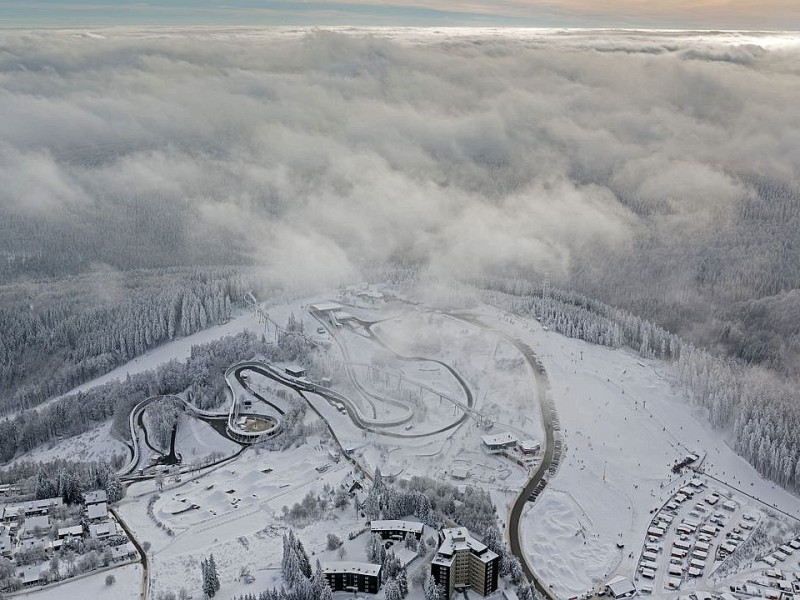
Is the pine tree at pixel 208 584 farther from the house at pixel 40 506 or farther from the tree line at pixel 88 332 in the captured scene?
the tree line at pixel 88 332

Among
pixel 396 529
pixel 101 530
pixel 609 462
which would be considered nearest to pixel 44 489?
pixel 101 530

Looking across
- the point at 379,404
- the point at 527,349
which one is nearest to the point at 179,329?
the point at 379,404

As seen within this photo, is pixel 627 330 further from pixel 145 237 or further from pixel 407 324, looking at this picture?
pixel 145 237

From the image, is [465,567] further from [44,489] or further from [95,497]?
[44,489]

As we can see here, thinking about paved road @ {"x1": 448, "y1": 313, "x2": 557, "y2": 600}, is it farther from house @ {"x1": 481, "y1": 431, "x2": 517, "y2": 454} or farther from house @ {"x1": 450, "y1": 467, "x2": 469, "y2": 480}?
house @ {"x1": 450, "y1": 467, "x2": 469, "y2": 480}

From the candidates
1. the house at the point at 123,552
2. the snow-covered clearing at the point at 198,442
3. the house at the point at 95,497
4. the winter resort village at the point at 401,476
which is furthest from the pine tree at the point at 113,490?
the snow-covered clearing at the point at 198,442

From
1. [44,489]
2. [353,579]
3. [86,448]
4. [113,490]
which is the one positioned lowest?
[86,448]
